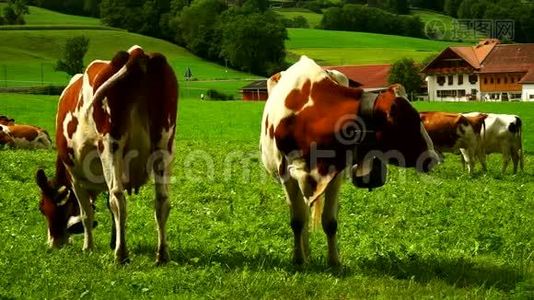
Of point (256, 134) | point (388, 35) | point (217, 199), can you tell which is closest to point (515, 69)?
point (388, 35)

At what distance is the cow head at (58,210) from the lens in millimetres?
11094

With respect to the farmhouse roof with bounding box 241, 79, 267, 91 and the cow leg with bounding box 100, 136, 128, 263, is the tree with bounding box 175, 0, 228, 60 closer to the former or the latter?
Result: the farmhouse roof with bounding box 241, 79, 267, 91

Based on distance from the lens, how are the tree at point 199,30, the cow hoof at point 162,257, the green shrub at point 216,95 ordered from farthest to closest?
1. the tree at point 199,30
2. the green shrub at point 216,95
3. the cow hoof at point 162,257

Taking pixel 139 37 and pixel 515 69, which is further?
pixel 139 37

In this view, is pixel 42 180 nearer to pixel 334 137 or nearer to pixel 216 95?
pixel 334 137

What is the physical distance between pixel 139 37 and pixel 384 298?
413 feet

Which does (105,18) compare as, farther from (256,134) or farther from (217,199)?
(217,199)

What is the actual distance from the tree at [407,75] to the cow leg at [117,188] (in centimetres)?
9304

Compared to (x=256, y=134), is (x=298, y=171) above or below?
above

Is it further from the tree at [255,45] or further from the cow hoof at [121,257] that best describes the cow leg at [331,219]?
the tree at [255,45]

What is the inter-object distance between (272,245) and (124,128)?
286 centimetres

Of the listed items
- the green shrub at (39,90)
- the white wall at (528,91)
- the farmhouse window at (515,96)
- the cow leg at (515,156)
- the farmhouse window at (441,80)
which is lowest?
the farmhouse window at (515,96)

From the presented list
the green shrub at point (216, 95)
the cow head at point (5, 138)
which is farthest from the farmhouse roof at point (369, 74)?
the cow head at point (5, 138)

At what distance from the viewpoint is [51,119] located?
4625 cm
